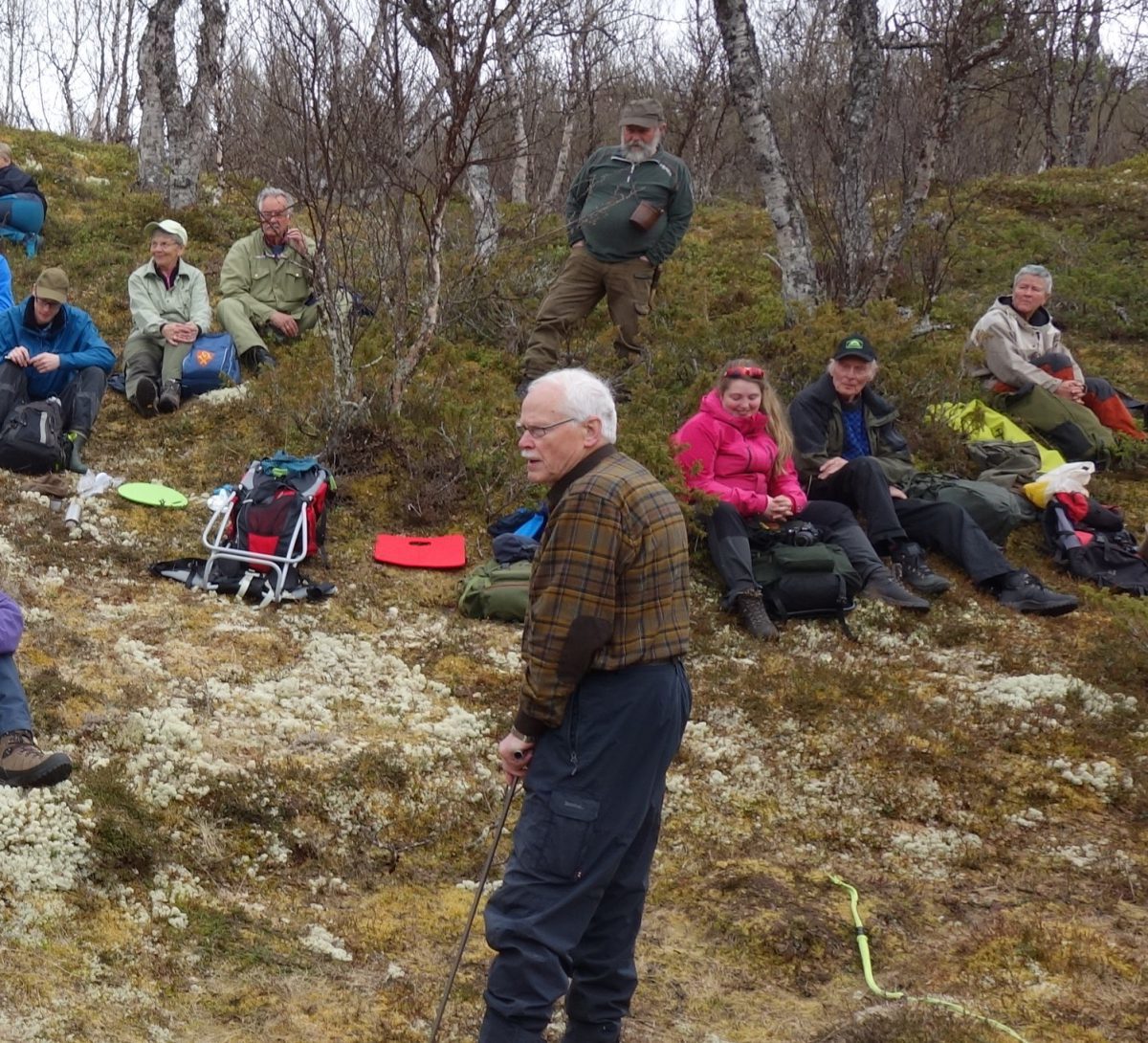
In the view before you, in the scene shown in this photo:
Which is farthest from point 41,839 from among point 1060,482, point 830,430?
point 1060,482

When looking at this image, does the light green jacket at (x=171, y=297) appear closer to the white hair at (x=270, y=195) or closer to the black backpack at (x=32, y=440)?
the white hair at (x=270, y=195)

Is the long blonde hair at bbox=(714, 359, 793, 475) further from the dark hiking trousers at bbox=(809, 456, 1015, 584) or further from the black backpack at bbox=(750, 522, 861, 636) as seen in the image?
the dark hiking trousers at bbox=(809, 456, 1015, 584)

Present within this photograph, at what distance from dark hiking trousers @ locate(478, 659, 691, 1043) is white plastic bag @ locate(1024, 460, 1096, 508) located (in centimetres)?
535

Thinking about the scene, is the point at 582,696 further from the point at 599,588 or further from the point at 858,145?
the point at 858,145

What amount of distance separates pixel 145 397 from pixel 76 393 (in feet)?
2.21

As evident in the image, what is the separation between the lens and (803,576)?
621 cm

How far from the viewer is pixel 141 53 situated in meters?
12.0

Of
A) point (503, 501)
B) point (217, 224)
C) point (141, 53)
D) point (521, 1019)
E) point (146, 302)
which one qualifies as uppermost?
point (141, 53)

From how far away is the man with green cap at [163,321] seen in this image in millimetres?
8070

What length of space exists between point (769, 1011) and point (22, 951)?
2078mm

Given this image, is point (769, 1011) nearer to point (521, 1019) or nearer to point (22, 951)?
point (521, 1019)

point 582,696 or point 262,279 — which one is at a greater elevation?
point 262,279

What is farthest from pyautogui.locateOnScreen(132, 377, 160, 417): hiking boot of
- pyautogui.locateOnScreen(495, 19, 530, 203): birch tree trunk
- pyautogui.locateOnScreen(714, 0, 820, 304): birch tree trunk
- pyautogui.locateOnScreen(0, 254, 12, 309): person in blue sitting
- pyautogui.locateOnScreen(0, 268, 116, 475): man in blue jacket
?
pyautogui.locateOnScreen(714, 0, 820, 304): birch tree trunk

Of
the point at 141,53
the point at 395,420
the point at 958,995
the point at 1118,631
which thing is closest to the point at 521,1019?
the point at 958,995
